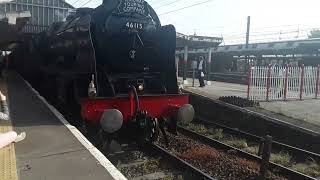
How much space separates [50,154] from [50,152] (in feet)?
0.35

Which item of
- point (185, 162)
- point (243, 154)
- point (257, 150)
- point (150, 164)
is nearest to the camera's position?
point (185, 162)

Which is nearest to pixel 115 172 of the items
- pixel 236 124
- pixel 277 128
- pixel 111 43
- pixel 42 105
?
pixel 111 43

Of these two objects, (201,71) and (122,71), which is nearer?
(122,71)

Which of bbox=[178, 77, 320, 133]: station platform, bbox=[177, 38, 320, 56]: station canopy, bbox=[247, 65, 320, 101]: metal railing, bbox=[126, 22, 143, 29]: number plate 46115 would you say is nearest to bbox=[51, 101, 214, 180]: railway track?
bbox=[126, 22, 143, 29]: number plate 46115

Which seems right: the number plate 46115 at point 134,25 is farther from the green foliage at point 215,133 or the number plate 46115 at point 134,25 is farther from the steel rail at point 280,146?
the green foliage at point 215,133

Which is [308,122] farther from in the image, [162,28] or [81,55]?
[81,55]

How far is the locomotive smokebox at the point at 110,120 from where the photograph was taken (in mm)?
7562

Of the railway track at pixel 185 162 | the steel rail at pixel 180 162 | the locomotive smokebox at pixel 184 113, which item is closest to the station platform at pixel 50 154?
the railway track at pixel 185 162

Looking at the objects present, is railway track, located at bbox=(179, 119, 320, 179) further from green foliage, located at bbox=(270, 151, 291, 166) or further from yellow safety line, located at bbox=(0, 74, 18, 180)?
yellow safety line, located at bbox=(0, 74, 18, 180)

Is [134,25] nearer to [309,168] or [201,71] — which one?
[309,168]

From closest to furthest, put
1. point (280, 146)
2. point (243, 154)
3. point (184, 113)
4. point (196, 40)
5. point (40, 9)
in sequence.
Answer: point (184, 113) < point (243, 154) < point (280, 146) < point (196, 40) < point (40, 9)

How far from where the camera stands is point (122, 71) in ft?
29.6

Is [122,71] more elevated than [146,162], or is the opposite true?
[122,71]

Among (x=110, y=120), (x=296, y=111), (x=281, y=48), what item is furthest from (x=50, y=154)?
(x=281, y=48)
